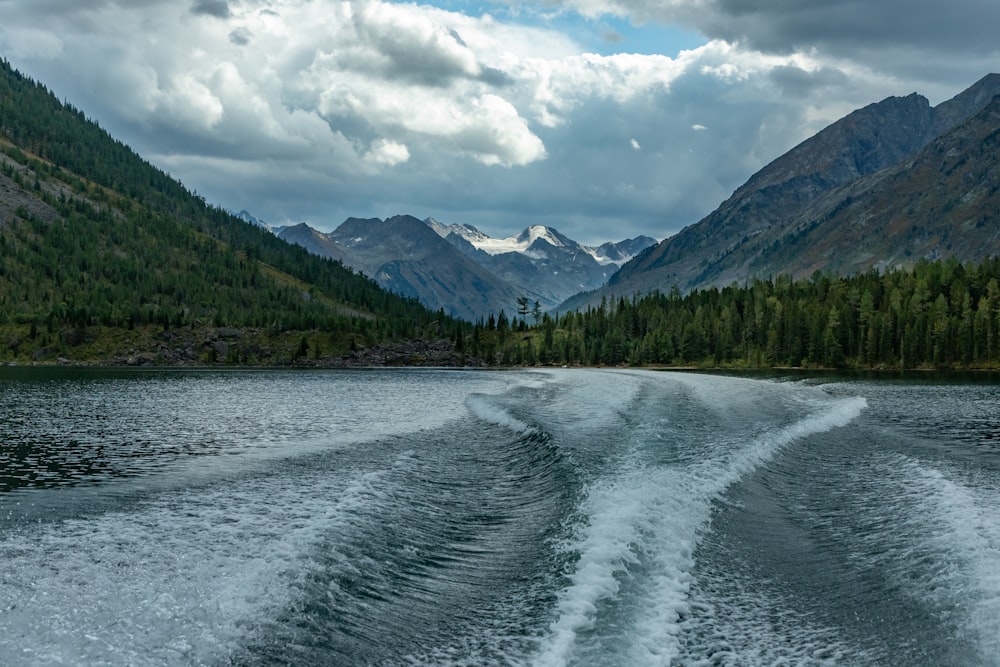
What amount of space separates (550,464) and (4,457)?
36.9 metres

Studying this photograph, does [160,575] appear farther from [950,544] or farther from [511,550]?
Result: [950,544]

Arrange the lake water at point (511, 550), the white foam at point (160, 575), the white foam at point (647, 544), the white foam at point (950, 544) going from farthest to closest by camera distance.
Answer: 1. the white foam at point (950, 544)
2. the white foam at point (647, 544)
3. the lake water at point (511, 550)
4. the white foam at point (160, 575)

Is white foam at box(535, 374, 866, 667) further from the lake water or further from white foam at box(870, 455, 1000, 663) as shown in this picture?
white foam at box(870, 455, 1000, 663)

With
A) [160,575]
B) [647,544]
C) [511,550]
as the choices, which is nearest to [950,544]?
[647,544]

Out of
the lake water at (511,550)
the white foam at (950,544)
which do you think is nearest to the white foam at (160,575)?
the lake water at (511,550)

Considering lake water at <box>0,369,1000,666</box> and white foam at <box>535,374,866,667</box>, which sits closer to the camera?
lake water at <box>0,369,1000,666</box>

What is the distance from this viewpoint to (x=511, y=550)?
84.5 feet

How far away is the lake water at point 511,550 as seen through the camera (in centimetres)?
1738

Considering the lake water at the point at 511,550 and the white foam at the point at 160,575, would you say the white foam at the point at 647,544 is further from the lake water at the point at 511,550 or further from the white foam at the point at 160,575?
the white foam at the point at 160,575

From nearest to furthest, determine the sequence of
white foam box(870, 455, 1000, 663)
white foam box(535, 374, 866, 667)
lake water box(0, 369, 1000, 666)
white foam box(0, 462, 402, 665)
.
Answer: white foam box(0, 462, 402, 665) < lake water box(0, 369, 1000, 666) < white foam box(535, 374, 866, 667) < white foam box(870, 455, 1000, 663)

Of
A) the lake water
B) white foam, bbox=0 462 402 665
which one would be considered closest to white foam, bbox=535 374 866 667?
the lake water

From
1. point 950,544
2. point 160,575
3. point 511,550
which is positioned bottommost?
point 160,575

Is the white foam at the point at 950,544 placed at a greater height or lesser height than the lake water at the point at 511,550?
greater

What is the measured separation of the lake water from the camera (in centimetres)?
1738
